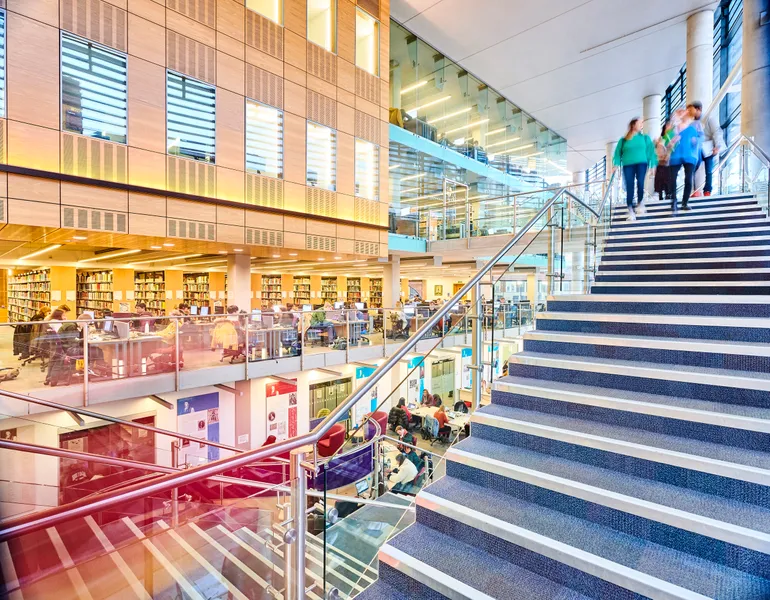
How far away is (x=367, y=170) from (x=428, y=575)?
428 inches

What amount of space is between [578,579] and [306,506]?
129 cm

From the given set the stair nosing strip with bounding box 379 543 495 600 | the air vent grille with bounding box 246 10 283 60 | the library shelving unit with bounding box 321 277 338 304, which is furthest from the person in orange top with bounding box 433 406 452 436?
the library shelving unit with bounding box 321 277 338 304

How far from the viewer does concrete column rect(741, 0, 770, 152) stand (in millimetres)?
7539

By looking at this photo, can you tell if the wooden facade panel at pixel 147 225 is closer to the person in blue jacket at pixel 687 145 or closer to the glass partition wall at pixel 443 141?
the glass partition wall at pixel 443 141

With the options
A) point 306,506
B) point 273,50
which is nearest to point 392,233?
point 273,50

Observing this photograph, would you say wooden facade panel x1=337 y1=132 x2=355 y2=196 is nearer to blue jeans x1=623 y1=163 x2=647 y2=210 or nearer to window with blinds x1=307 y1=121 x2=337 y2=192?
window with blinds x1=307 y1=121 x2=337 y2=192

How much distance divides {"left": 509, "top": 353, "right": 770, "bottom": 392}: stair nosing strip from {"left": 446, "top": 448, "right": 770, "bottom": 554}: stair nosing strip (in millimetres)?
1026

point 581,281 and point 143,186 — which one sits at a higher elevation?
point 143,186

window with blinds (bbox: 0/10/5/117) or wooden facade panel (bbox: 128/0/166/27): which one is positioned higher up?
wooden facade panel (bbox: 128/0/166/27)

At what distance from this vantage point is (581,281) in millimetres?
4523

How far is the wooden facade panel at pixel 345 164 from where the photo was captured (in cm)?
1064

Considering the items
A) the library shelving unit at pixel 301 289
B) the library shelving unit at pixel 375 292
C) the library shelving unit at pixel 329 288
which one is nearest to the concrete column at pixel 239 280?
the library shelving unit at pixel 301 289

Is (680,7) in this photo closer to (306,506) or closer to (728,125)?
(728,125)

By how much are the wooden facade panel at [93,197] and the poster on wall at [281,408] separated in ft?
16.3
